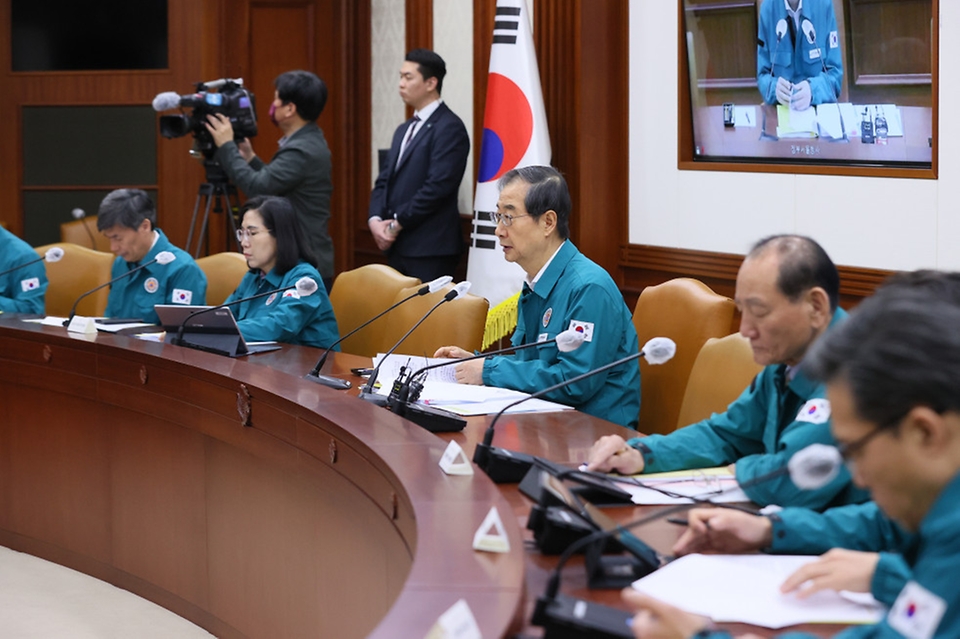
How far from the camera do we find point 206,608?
131 inches

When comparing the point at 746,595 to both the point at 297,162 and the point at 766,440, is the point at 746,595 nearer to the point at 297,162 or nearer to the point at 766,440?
the point at 766,440

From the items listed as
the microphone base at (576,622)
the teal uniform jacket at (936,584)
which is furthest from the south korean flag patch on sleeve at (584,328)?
the teal uniform jacket at (936,584)

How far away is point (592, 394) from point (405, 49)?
11.7 feet

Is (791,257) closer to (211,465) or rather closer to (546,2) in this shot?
(211,465)

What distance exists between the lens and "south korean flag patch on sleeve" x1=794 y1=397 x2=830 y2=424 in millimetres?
Answer: 1956

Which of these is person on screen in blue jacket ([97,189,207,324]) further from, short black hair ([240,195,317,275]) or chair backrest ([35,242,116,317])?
short black hair ([240,195,317,275])

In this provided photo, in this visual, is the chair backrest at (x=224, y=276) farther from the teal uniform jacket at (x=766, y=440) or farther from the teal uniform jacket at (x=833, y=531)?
the teal uniform jacket at (x=833, y=531)

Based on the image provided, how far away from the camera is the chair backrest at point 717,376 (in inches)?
106

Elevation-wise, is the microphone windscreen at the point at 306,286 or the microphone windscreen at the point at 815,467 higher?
the microphone windscreen at the point at 306,286

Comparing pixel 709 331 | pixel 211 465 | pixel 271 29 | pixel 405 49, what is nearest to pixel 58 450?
pixel 211 465

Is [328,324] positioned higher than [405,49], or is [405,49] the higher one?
[405,49]

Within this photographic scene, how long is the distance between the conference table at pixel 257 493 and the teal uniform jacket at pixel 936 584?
23cm

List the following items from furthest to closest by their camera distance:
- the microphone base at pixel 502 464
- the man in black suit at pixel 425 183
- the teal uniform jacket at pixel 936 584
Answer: the man in black suit at pixel 425 183 → the microphone base at pixel 502 464 → the teal uniform jacket at pixel 936 584

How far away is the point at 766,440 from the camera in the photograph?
2164mm
